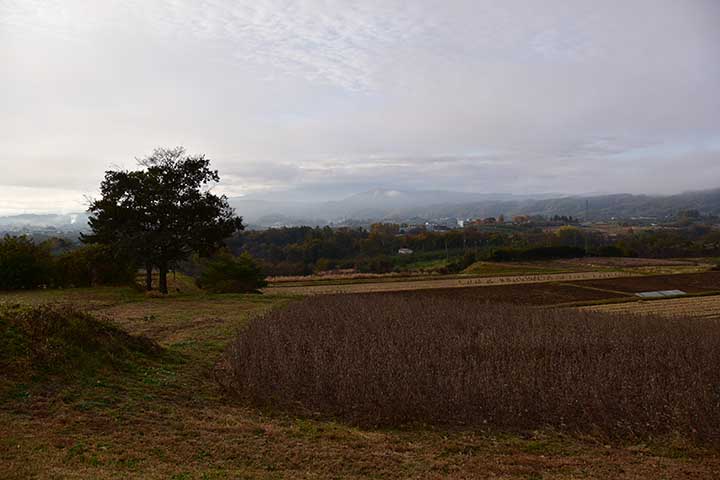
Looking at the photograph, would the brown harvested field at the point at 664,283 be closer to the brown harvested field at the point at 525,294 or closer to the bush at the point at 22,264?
the brown harvested field at the point at 525,294

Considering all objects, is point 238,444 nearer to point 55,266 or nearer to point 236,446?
point 236,446

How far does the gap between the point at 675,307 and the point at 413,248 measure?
64.0 m

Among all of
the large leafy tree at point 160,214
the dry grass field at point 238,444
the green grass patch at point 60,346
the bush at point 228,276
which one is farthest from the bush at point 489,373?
the bush at point 228,276

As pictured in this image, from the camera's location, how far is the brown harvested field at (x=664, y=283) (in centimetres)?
3622

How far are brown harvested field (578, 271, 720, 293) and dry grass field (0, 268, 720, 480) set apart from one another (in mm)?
33152

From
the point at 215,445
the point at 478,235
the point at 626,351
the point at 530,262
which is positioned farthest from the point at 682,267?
the point at 215,445

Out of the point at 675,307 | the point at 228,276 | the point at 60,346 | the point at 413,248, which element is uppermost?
the point at 60,346

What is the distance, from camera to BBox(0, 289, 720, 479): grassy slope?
5.42 metres

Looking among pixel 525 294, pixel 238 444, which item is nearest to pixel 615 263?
pixel 525 294

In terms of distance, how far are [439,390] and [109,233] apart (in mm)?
21218

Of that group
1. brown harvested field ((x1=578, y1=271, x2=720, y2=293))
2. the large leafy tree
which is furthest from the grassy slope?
brown harvested field ((x1=578, y1=271, x2=720, y2=293))

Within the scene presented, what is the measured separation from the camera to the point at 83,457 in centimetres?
542

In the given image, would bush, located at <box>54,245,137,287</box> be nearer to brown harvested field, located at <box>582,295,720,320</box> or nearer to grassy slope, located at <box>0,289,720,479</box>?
grassy slope, located at <box>0,289,720,479</box>

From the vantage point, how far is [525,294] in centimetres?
3350
